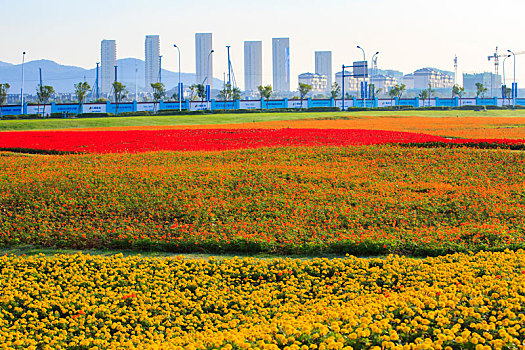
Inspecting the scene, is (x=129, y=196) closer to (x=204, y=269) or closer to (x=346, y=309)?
(x=204, y=269)

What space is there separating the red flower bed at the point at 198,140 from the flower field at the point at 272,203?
306 cm

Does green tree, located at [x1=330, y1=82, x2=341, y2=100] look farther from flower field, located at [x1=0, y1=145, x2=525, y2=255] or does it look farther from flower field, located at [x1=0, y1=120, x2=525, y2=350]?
flower field, located at [x1=0, y1=145, x2=525, y2=255]

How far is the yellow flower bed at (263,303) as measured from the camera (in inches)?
216

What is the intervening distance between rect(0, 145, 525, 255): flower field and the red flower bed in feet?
10.0

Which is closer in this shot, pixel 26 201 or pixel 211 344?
pixel 211 344

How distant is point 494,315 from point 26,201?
1004 cm

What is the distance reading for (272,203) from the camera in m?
12.2

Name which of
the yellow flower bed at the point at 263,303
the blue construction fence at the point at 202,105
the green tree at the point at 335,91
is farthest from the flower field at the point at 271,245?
the green tree at the point at 335,91

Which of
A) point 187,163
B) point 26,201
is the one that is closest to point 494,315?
point 26,201

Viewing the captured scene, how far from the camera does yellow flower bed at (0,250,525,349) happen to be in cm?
548

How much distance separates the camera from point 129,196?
12562 mm

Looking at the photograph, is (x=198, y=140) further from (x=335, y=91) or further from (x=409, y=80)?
(x=409, y=80)

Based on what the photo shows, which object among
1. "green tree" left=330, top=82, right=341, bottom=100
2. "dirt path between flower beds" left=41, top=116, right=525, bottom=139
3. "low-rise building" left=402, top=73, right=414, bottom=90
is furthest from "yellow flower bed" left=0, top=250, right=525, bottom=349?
"low-rise building" left=402, top=73, right=414, bottom=90

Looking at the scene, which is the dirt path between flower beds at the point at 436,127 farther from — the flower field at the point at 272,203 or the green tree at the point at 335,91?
the green tree at the point at 335,91
